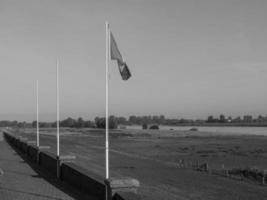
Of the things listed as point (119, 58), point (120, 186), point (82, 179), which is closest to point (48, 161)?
point (82, 179)

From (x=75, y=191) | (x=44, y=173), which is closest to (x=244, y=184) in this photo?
(x=44, y=173)

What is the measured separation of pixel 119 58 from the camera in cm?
1170

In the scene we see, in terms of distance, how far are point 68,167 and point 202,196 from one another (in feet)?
21.6

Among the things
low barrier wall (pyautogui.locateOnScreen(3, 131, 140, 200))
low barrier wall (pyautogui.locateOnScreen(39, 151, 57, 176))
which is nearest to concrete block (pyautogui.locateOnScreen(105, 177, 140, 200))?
low barrier wall (pyautogui.locateOnScreen(3, 131, 140, 200))

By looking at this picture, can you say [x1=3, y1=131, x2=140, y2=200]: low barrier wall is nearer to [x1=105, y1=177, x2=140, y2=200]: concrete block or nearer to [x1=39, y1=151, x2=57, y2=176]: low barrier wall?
[x1=39, y1=151, x2=57, y2=176]: low barrier wall

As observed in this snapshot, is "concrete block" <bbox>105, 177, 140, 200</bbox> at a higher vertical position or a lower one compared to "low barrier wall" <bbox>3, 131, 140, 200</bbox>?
higher

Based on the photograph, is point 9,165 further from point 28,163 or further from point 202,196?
point 202,196

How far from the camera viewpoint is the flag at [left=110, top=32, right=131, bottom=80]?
38.3 feet

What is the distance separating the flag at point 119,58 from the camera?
459 inches

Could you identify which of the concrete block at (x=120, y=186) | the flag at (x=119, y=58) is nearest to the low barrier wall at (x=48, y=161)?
the flag at (x=119, y=58)

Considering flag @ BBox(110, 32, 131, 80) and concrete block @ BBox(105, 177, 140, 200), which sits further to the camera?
flag @ BBox(110, 32, 131, 80)

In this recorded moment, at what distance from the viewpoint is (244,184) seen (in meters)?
24.4

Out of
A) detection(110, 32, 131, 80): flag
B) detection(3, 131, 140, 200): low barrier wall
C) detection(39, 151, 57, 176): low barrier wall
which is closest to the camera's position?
detection(3, 131, 140, 200): low barrier wall

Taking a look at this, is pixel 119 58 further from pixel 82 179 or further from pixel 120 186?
pixel 82 179
